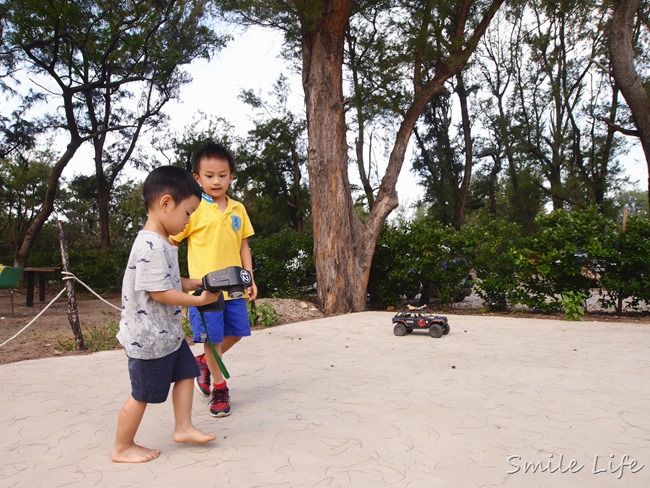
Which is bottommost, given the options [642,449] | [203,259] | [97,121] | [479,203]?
[642,449]

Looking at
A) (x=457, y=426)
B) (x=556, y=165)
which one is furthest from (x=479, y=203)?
(x=457, y=426)

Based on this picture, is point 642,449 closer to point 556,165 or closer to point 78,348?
point 78,348

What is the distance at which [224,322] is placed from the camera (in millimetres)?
3248

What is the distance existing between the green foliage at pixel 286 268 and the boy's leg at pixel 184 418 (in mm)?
7149

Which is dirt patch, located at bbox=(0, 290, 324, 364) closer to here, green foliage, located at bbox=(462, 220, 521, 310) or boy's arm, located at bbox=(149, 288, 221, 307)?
green foliage, located at bbox=(462, 220, 521, 310)

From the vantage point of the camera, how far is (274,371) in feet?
13.9

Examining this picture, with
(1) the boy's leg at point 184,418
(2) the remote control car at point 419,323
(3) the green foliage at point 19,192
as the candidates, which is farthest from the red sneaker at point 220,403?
(3) the green foliage at point 19,192

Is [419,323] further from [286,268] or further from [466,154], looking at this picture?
[466,154]

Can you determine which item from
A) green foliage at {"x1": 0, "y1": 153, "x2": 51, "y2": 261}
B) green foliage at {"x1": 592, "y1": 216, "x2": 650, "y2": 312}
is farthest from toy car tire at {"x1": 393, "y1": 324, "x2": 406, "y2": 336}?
green foliage at {"x1": 0, "y1": 153, "x2": 51, "y2": 261}

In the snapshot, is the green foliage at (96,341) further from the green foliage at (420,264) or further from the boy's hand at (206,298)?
the green foliage at (420,264)

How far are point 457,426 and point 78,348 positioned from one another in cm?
441

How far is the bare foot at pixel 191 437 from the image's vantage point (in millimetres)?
2488

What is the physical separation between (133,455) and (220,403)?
2.47 feet

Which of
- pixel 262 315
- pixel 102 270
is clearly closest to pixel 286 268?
pixel 262 315
